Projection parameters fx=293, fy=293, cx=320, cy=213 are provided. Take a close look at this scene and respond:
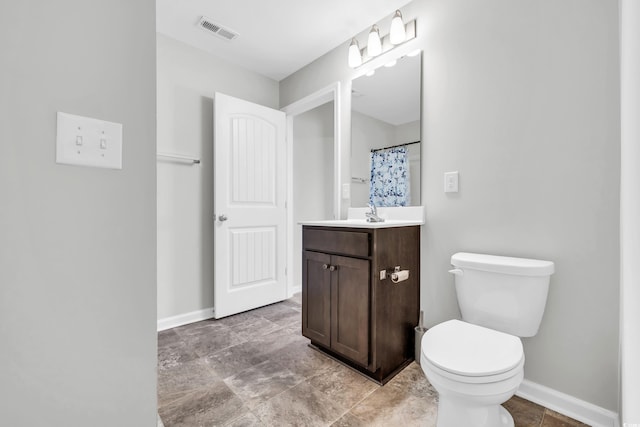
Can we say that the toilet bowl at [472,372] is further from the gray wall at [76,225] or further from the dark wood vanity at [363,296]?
the gray wall at [76,225]

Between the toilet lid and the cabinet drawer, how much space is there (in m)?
0.54

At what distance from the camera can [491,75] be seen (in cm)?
161

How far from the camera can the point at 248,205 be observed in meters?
2.74

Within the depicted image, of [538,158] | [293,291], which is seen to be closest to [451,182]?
[538,158]

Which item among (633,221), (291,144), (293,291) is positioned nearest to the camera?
(633,221)

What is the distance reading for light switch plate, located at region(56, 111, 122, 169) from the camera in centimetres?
68

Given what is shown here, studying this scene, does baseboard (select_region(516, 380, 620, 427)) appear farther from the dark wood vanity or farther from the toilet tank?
the dark wood vanity

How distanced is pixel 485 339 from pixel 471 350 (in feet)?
0.40

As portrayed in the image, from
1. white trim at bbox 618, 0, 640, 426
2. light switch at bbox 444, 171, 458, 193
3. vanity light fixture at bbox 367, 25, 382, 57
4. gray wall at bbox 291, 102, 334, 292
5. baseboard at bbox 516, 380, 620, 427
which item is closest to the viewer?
white trim at bbox 618, 0, 640, 426

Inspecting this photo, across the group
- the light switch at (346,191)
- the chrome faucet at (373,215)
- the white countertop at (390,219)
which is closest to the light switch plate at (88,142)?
the white countertop at (390,219)

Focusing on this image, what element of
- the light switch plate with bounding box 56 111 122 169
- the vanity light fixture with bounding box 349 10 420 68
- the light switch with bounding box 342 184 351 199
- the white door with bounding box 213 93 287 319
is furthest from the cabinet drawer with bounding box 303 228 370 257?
the vanity light fixture with bounding box 349 10 420 68

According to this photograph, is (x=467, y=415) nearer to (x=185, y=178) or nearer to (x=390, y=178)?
(x=390, y=178)

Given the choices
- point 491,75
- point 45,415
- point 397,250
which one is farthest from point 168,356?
point 491,75

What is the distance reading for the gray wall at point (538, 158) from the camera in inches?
50.7
